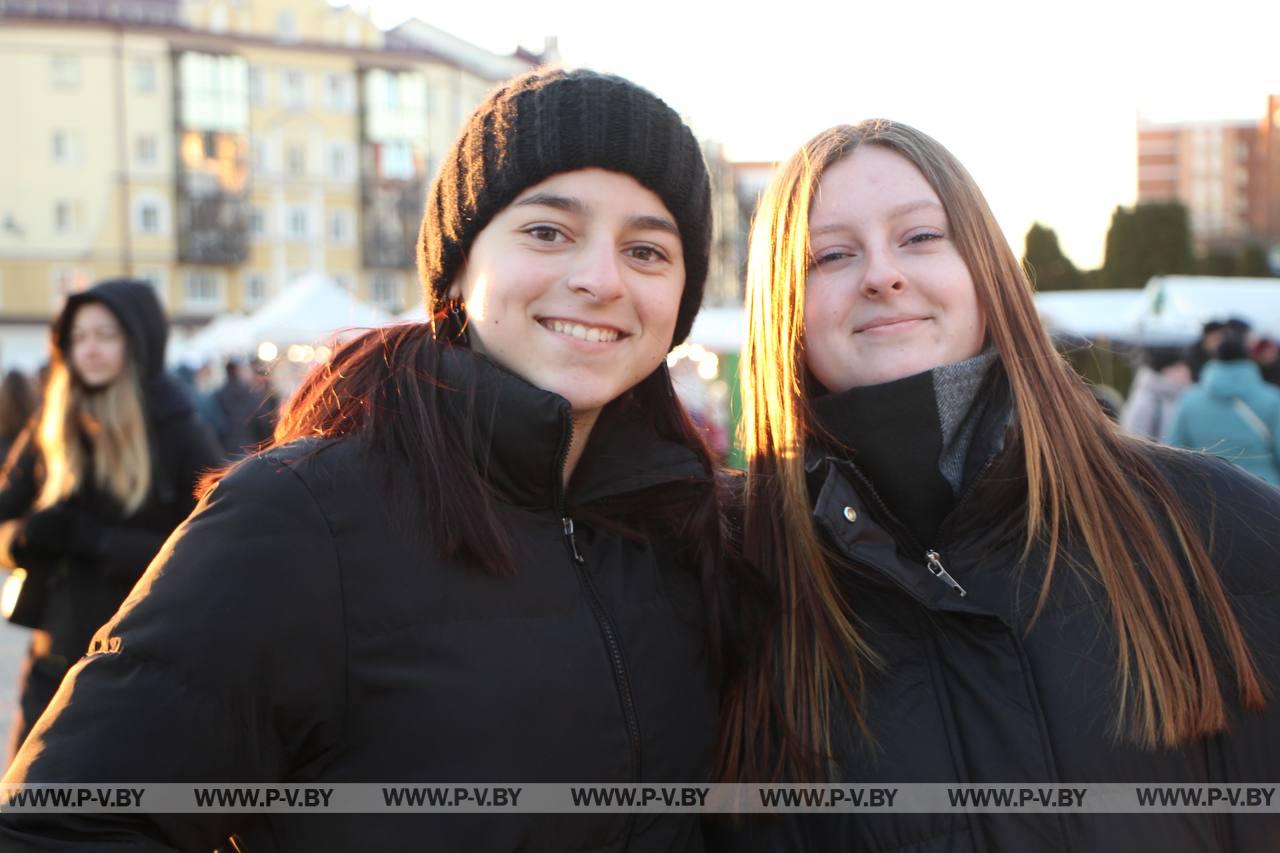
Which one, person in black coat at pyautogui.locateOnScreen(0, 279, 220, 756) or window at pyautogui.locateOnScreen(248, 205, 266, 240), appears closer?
person in black coat at pyautogui.locateOnScreen(0, 279, 220, 756)

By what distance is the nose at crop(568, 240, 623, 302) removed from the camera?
2.10m

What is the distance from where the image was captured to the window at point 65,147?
50.6m

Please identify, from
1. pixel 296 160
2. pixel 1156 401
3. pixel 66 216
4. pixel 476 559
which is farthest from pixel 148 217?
pixel 476 559

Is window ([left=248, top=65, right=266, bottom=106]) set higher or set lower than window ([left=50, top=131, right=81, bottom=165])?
higher

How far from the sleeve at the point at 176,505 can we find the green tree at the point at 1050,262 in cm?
4287


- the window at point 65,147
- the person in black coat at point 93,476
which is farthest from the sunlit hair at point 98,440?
the window at point 65,147

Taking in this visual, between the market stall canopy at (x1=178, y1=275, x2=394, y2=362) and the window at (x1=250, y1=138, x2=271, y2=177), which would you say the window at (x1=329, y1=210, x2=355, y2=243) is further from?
the market stall canopy at (x1=178, y1=275, x2=394, y2=362)

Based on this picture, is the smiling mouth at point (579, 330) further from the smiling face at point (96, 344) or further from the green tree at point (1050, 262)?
the green tree at point (1050, 262)

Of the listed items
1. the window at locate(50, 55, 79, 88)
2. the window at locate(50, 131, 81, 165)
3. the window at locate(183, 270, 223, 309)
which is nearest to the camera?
the window at locate(50, 55, 79, 88)

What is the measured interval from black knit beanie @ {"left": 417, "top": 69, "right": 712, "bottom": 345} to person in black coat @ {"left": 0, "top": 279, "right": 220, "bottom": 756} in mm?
2254

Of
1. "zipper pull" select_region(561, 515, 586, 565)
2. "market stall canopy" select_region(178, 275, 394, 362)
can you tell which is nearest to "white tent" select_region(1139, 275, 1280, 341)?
"market stall canopy" select_region(178, 275, 394, 362)

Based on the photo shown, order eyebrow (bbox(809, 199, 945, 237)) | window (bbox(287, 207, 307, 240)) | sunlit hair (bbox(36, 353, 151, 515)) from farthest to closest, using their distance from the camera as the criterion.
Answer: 1. window (bbox(287, 207, 307, 240))
2. sunlit hair (bbox(36, 353, 151, 515))
3. eyebrow (bbox(809, 199, 945, 237))

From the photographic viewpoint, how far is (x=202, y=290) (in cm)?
5388

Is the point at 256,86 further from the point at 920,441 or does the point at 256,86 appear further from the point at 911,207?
the point at 920,441
